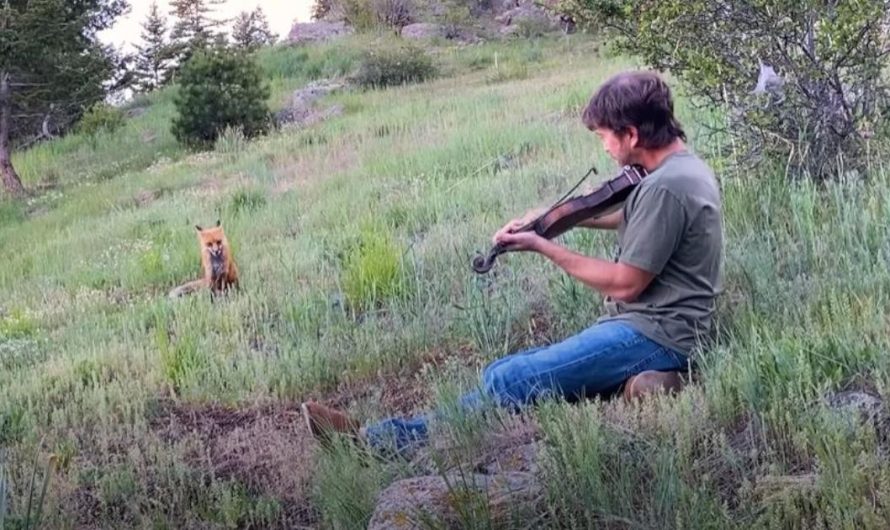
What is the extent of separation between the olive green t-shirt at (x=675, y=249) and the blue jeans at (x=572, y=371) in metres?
0.07

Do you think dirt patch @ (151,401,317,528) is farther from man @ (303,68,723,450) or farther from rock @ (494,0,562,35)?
rock @ (494,0,562,35)

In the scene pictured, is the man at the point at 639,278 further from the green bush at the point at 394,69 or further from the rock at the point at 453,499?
the green bush at the point at 394,69

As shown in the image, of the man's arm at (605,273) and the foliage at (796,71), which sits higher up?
the foliage at (796,71)

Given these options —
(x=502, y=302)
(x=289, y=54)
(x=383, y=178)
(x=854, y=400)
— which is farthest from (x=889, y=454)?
(x=289, y=54)

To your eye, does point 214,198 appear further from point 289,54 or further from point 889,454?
point 289,54

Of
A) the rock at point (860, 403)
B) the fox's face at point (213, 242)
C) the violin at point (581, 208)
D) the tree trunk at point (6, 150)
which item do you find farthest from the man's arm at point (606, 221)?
the tree trunk at point (6, 150)

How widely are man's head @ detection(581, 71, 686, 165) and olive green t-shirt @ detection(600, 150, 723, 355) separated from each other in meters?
0.13

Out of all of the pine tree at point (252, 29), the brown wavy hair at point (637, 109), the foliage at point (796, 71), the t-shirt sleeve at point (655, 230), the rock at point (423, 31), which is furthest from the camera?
the pine tree at point (252, 29)

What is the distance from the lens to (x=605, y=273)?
4336 mm

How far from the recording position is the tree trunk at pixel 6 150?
1833cm

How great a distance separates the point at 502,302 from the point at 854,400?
2.74 metres

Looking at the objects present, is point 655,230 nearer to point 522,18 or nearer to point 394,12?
point 522,18

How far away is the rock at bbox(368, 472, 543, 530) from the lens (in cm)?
319

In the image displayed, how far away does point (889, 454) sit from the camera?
3.04 m
